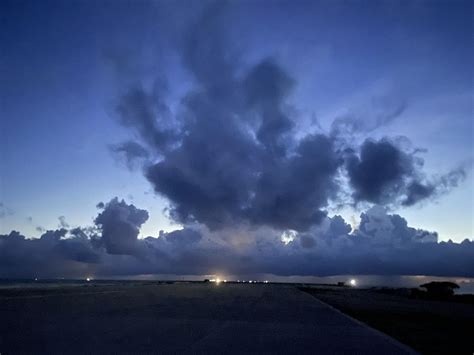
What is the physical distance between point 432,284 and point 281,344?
76678 mm

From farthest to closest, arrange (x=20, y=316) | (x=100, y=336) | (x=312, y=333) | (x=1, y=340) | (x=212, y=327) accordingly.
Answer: (x=20, y=316) < (x=212, y=327) < (x=312, y=333) < (x=100, y=336) < (x=1, y=340)

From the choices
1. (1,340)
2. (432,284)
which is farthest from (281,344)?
(432,284)

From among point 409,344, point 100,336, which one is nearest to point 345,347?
point 409,344

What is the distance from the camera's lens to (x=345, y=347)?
15.2 meters

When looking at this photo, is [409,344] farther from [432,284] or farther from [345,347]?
[432,284]

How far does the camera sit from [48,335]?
53.1 ft

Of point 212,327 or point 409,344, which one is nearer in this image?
point 409,344

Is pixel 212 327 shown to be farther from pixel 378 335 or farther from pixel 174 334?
pixel 378 335

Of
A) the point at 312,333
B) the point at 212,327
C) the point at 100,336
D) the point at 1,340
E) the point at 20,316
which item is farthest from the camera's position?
the point at 20,316

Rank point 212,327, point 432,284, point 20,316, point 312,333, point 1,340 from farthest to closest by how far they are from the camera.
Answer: point 432,284, point 20,316, point 212,327, point 312,333, point 1,340

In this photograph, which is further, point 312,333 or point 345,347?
point 312,333

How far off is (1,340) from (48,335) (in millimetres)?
1737

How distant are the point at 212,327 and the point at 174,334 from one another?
10.3 ft

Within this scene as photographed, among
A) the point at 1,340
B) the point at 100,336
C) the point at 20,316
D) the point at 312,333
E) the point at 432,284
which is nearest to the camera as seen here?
the point at 1,340
